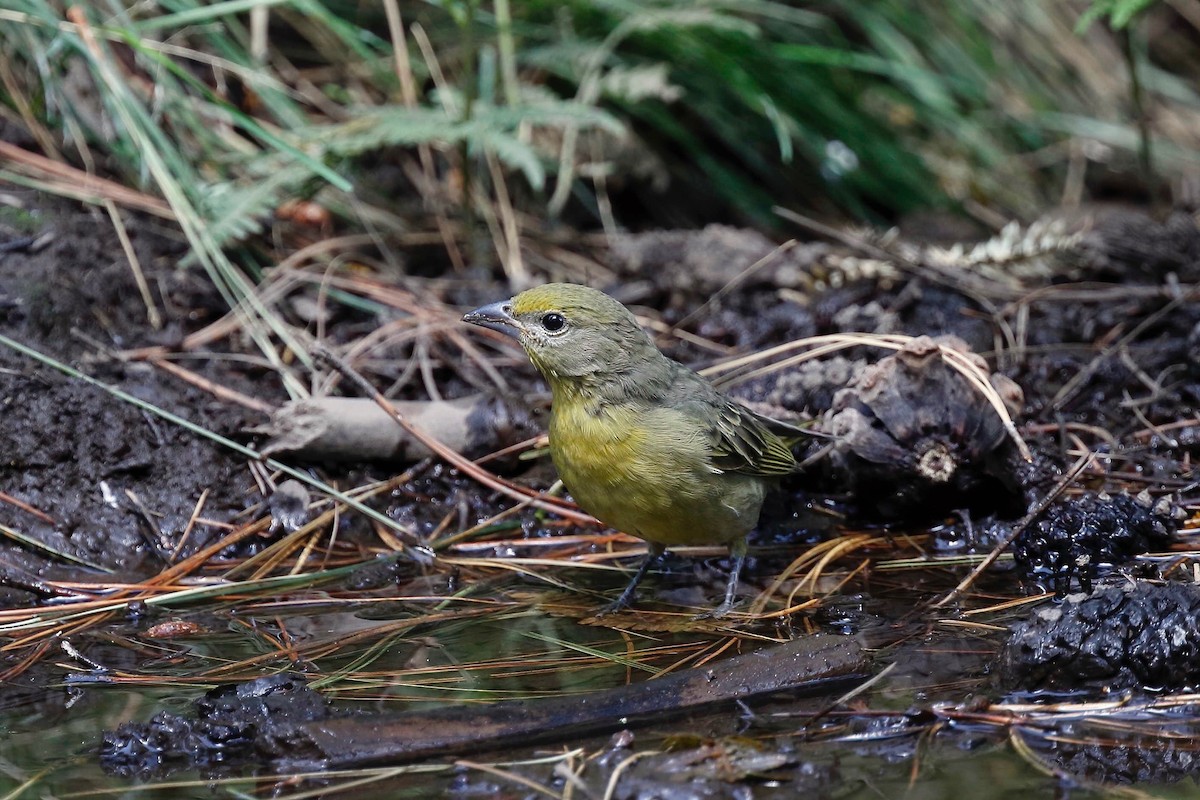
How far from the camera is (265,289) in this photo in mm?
Result: 5961

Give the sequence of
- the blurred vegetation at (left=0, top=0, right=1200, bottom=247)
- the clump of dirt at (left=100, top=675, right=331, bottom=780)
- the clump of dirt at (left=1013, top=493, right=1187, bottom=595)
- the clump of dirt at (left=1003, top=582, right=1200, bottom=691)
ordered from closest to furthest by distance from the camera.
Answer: the clump of dirt at (left=100, top=675, right=331, bottom=780) → the clump of dirt at (left=1003, top=582, right=1200, bottom=691) → the clump of dirt at (left=1013, top=493, right=1187, bottom=595) → the blurred vegetation at (left=0, top=0, right=1200, bottom=247)

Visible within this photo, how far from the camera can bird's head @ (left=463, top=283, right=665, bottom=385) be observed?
452 centimetres

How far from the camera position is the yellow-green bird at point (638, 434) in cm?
428

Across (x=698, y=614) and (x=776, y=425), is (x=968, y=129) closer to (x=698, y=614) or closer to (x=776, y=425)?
(x=776, y=425)

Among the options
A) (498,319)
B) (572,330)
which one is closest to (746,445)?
(572,330)

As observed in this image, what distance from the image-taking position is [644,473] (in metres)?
4.25

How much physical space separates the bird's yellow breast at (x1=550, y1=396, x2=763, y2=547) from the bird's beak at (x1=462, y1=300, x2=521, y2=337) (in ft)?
1.30

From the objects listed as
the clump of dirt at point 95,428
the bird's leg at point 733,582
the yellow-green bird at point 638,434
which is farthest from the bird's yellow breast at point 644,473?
the clump of dirt at point 95,428

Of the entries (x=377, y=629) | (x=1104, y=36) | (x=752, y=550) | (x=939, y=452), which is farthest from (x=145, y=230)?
(x=1104, y=36)

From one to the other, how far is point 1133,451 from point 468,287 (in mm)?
3516

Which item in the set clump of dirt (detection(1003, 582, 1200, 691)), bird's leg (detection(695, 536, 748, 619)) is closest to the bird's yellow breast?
bird's leg (detection(695, 536, 748, 619))

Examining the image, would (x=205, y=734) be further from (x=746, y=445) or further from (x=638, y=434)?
(x=746, y=445)

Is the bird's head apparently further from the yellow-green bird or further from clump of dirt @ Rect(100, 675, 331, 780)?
clump of dirt @ Rect(100, 675, 331, 780)

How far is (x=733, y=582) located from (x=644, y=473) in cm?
54
